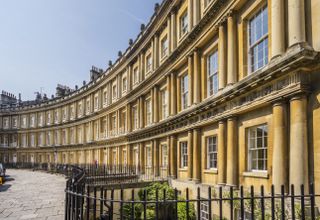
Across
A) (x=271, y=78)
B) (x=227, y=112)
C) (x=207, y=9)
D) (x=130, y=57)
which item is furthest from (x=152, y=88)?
(x=271, y=78)

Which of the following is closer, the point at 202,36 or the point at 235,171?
the point at 235,171

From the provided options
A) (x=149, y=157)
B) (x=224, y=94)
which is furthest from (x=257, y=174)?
(x=149, y=157)

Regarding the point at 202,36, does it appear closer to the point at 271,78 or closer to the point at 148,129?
the point at 271,78

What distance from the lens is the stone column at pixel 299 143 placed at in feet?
24.8

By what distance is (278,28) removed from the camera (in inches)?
337

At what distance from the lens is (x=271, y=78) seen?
8664mm

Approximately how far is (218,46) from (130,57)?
51.3 feet

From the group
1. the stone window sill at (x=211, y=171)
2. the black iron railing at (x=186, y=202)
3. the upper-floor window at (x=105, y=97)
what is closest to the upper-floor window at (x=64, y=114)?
the upper-floor window at (x=105, y=97)

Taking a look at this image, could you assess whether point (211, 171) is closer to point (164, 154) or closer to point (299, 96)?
point (299, 96)

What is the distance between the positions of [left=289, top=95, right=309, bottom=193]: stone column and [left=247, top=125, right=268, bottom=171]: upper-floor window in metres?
1.67

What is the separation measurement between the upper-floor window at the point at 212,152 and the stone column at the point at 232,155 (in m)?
1.97

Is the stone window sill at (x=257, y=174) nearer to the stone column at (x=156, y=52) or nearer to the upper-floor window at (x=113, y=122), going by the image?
the stone column at (x=156, y=52)

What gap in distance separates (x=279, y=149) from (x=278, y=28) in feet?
11.7

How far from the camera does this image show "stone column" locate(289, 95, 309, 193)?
7574 millimetres
